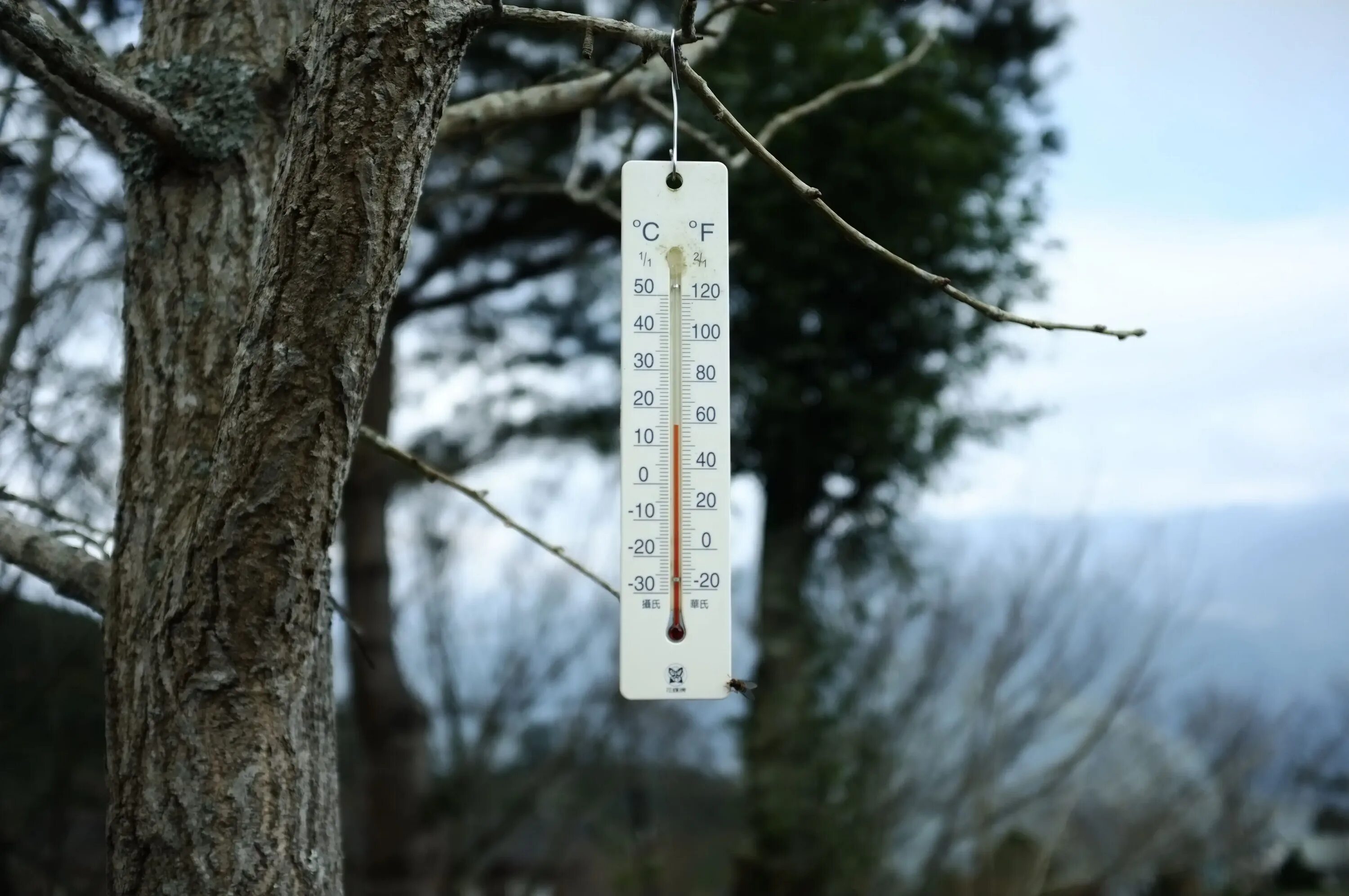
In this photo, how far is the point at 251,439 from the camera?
1.08 meters

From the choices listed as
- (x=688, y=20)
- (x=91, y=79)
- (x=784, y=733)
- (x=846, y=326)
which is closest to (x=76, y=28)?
(x=91, y=79)

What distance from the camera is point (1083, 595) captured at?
5051mm

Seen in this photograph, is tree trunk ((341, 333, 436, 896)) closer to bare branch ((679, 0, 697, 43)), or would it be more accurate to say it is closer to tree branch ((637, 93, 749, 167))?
tree branch ((637, 93, 749, 167))

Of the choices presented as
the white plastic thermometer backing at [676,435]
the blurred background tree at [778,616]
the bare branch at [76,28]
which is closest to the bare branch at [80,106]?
the bare branch at [76,28]

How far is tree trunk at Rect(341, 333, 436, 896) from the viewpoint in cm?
409

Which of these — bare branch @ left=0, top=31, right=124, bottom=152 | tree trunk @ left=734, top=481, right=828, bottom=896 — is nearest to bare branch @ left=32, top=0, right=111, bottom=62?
bare branch @ left=0, top=31, right=124, bottom=152

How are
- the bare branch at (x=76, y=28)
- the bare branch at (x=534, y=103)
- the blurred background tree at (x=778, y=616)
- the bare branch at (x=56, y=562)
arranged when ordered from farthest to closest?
the blurred background tree at (x=778, y=616) → the bare branch at (x=534, y=103) → the bare branch at (x=76, y=28) → the bare branch at (x=56, y=562)

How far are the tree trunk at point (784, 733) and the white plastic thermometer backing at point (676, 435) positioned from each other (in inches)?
149

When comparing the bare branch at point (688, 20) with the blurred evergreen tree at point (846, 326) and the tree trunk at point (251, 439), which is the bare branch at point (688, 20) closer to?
the tree trunk at point (251, 439)

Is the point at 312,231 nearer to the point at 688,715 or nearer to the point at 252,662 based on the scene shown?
the point at 252,662

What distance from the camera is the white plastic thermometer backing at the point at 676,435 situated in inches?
45.1

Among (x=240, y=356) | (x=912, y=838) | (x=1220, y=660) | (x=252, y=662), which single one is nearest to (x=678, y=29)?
(x=240, y=356)

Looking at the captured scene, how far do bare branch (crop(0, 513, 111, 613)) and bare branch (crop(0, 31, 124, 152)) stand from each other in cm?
46

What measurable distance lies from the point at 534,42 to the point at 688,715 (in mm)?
3117
